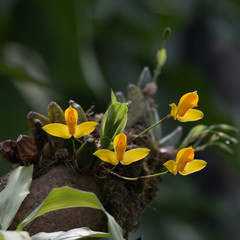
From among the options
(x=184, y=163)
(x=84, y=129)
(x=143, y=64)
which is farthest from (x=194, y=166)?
(x=143, y=64)

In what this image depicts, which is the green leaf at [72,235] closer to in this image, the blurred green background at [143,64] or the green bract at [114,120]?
the green bract at [114,120]

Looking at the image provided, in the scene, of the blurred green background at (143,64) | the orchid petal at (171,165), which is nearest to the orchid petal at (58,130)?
the orchid petal at (171,165)

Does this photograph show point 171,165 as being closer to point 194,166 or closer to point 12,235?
point 194,166

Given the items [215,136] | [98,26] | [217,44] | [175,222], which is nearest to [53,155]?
[215,136]

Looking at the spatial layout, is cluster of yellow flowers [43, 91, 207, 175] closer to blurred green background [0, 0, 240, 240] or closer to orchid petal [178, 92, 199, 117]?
orchid petal [178, 92, 199, 117]

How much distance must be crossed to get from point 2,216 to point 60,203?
0.24 ft

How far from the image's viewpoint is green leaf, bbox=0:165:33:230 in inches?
19.9

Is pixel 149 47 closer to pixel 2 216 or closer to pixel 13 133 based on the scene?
pixel 13 133

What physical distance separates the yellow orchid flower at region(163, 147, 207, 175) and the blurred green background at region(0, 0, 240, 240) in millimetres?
1589

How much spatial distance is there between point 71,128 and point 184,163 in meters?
0.12

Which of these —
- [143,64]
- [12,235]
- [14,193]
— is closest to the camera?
[12,235]

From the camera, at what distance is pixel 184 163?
0.49m

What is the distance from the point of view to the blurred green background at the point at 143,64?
2305mm

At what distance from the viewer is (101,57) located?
273cm
